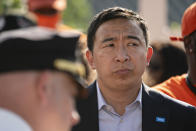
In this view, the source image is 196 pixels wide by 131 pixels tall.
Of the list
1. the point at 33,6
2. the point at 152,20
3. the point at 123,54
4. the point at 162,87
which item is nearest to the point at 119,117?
the point at 123,54

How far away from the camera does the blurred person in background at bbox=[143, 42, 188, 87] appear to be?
5715 millimetres

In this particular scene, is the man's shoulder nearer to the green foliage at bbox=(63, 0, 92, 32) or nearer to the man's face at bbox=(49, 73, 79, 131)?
the man's face at bbox=(49, 73, 79, 131)

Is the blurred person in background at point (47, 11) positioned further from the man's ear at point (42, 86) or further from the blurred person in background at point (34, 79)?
the man's ear at point (42, 86)

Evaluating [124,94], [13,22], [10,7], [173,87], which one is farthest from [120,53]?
[13,22]

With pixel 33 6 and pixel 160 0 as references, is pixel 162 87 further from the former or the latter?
pixel 160 0

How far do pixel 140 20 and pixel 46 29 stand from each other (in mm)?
2059

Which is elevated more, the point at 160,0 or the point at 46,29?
the point at 46,29

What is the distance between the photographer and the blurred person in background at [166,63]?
5.71 meters

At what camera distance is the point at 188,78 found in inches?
160

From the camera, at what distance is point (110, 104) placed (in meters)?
3.45

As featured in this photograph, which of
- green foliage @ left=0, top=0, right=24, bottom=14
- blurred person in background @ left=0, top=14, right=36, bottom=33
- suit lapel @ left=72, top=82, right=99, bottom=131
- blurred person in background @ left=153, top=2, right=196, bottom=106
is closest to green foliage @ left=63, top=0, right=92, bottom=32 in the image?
blurred person in background @ left=153, top=2, right=196, bottom=106

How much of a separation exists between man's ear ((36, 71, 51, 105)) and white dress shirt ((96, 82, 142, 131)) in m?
1.80

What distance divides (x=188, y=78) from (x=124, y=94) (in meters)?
0.88

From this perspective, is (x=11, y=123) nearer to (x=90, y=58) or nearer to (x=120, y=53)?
(x=120, y=53)
